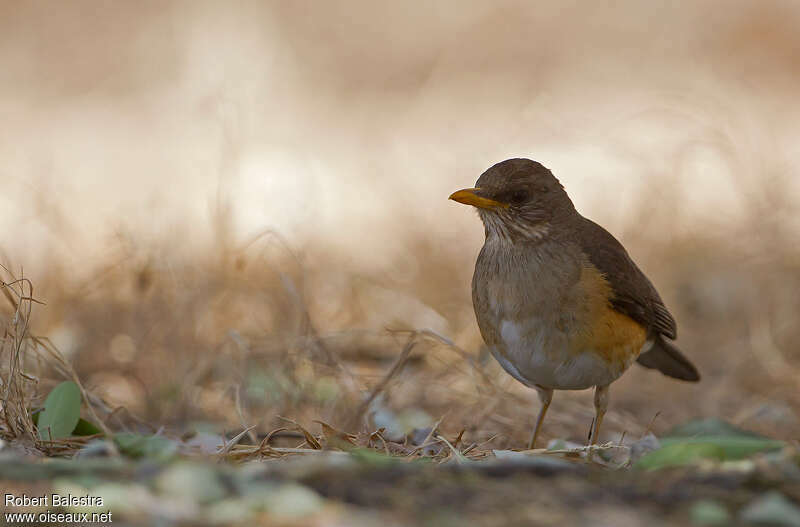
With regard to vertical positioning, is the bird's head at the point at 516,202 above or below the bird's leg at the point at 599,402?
above

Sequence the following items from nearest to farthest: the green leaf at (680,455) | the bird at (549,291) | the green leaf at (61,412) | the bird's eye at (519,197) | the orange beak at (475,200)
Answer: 1. the green leaf at (680,455)
2. the green leaf at (61,412)
3. the bird at (549,291)
4. the orange beak at (475,200)
5. the bird's eye at (519,197)

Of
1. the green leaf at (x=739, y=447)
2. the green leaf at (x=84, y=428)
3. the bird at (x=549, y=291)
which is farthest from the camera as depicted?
the bird at (x=549, y=291)

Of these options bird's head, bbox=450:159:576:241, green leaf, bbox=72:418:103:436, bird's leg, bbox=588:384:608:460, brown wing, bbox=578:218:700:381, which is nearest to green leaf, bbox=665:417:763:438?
bird's leg, bbox=588:384:608:460

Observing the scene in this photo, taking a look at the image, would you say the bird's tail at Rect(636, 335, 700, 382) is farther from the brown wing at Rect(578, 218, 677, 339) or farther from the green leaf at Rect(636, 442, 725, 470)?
the green leaf at Rect(636, 442, 725, 470)

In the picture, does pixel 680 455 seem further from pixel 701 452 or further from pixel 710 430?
pixel 710 430

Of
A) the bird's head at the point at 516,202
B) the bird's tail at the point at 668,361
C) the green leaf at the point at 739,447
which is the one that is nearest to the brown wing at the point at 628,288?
the bird's tail at the point at 668,361

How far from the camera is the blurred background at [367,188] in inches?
239

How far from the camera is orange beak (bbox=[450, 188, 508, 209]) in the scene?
4.84 m

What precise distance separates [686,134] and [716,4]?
633cm

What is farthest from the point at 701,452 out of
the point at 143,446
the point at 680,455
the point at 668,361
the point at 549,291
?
the point at 668,361

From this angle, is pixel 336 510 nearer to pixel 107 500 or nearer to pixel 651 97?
pixel 107 500

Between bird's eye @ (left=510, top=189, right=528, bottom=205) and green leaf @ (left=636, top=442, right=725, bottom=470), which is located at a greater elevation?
bird's eye @ (left=510, top=189, right=528, bottom=205)

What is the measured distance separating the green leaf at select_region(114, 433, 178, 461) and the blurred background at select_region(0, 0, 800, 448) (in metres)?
0.65

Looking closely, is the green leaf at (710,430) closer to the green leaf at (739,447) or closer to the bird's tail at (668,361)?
the bird's tail at (668,361)
